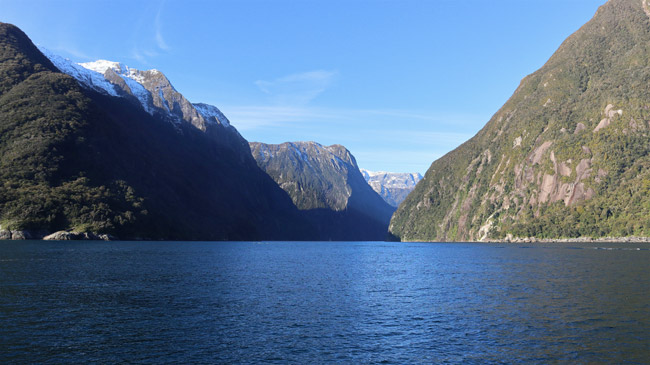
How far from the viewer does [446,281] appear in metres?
81.7

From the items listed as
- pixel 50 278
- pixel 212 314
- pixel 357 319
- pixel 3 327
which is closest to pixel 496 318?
pixel 357 319

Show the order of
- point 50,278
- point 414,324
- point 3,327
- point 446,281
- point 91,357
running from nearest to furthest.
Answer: point 91,357 < point 3,327 < point 414,324 < point 50,278 < point 446,281

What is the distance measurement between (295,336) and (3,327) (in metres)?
25.8

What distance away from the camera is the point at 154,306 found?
51.8m

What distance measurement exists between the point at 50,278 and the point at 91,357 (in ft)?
156

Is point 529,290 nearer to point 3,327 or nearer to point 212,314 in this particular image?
point 212,314

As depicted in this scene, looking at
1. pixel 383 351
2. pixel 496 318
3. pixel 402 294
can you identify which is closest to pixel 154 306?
pixel 383 351

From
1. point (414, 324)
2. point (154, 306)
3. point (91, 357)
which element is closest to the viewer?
point (91, 357)

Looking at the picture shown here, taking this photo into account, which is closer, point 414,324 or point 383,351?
point 383,351

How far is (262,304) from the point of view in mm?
54562

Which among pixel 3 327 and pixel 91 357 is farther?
pixel 3 327

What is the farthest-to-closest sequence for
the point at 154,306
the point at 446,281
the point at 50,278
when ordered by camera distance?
the point at 446,281
the point at 50,278
the point at 154,306

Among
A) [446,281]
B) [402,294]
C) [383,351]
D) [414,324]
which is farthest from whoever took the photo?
[446,281]

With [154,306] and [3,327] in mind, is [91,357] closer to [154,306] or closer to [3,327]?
[3,327]
